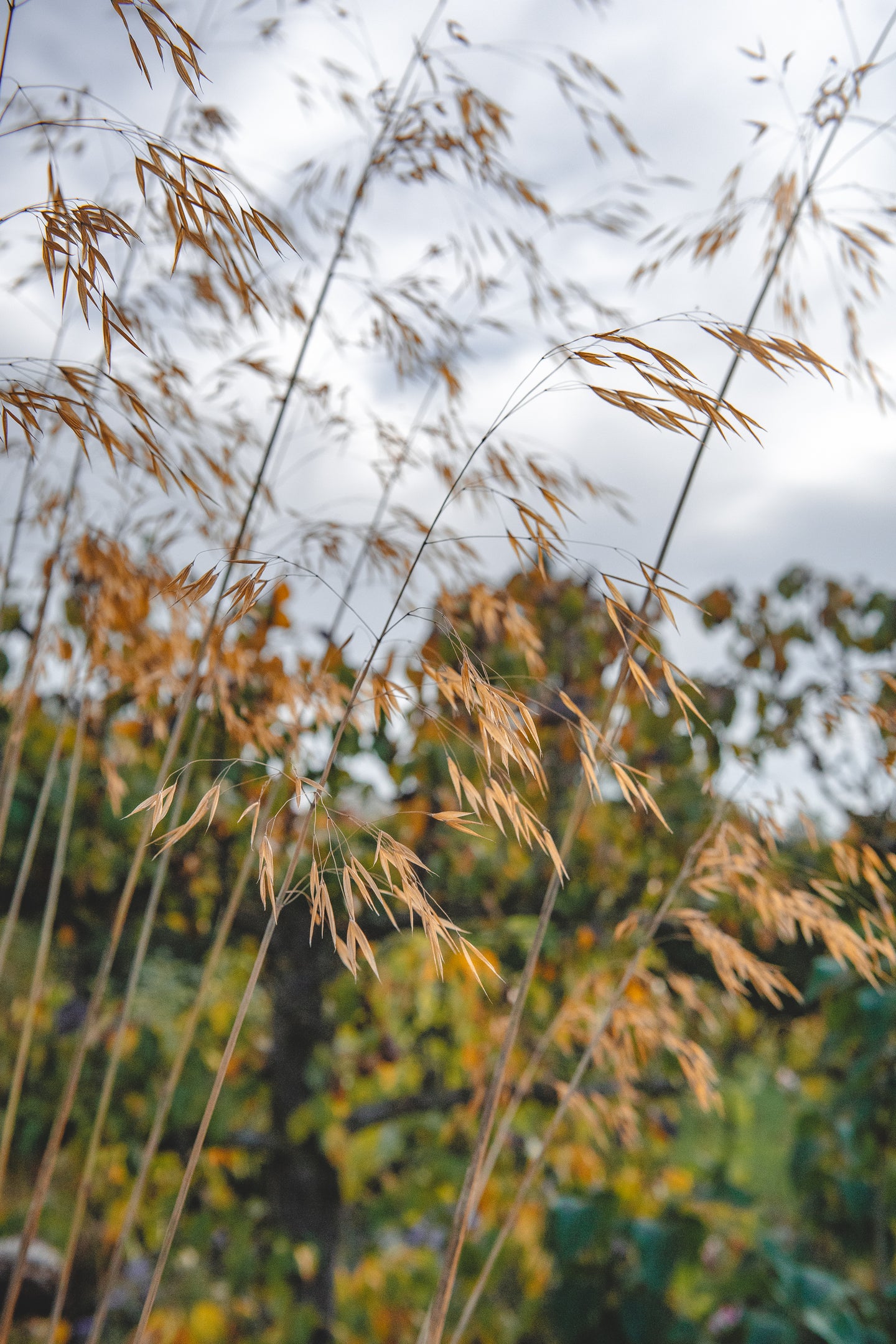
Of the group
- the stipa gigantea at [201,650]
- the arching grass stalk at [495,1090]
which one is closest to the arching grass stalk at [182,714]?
the stipa gigantea at [201,650]

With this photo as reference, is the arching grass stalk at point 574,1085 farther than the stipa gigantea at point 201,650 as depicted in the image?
No

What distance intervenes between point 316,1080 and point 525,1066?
500 mm

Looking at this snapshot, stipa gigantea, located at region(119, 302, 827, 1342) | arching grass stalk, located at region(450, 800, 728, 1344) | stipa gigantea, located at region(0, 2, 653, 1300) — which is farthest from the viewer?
stipa gigantea, located at region(0, 2, 653, 1300)

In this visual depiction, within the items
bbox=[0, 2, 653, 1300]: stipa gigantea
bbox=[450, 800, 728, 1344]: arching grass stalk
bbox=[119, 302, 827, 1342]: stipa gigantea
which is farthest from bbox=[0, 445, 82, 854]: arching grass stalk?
bbox=[450, 800, 728, 1344]: arching grass stalk

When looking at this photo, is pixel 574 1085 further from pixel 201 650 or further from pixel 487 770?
pixel 201 650

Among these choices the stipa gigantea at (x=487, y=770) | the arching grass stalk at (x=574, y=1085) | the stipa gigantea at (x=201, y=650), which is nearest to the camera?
the stipa gigantea at (x=487, y=770)

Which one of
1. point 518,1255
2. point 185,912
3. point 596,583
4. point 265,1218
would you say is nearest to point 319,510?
point 596,583

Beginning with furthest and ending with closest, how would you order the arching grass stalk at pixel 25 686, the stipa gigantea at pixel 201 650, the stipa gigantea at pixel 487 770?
the arching grass stalk at pixel 25 686 → the stipa gigantea at pixel 201 650 → the stipa gigantea at pixel 487 770

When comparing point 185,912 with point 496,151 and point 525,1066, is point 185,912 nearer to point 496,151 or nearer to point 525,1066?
point 525,1066

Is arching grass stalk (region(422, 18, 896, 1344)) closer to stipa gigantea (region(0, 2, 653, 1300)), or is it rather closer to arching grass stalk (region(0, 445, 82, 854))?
stipa gigantea (region(0, 2, 653, 1300))

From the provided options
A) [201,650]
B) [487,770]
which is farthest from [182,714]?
[487,770]

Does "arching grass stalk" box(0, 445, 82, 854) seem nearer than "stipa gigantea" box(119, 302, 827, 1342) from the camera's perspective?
No

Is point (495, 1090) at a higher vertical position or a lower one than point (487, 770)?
lower

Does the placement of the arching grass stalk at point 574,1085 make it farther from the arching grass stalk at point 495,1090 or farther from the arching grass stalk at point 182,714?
the arching grass stalk at point 182,714
